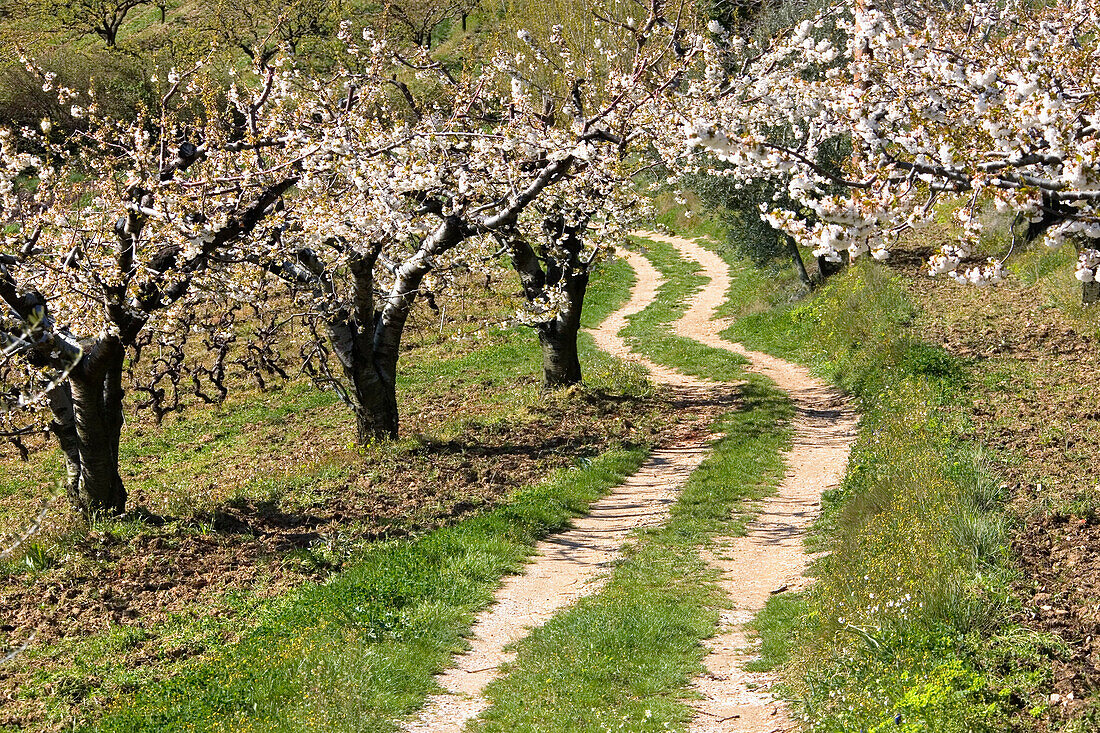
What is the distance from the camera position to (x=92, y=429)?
10617 mm

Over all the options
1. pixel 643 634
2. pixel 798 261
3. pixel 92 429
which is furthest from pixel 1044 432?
pixel 798 261

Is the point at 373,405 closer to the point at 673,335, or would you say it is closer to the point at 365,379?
the point at 365,379

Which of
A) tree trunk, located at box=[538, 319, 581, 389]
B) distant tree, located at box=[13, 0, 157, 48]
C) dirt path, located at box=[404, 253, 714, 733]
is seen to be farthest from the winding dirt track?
distant tree, located at box=[13, 0, 157, 48]

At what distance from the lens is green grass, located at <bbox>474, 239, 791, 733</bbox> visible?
7.08 m

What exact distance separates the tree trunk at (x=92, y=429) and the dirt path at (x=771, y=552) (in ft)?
22.0

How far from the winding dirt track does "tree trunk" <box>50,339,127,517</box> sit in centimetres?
473

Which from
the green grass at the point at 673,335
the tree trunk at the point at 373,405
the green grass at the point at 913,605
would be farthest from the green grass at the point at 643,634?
the green grass at the point at 673,335

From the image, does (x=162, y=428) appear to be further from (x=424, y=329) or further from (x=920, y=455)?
(x=920, y=455)

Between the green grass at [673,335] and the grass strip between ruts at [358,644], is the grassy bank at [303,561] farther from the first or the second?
the green grass at [673,335]

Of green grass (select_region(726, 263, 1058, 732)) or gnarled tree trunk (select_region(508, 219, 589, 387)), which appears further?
gnarled tree trunk (select_region(508, 219, 589, 387))

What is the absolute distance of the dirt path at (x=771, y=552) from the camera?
23.2 feet

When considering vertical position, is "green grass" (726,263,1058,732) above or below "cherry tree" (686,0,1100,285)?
below

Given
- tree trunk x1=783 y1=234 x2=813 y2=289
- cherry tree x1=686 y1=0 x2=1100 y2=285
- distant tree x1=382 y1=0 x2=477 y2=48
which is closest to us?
cherry tree x1=686 y1=0 x2=1100 y2=285

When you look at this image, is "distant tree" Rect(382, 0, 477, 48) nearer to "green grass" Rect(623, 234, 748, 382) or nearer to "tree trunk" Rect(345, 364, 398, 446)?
"green grass" Rect(623, 234, 748, 382)
